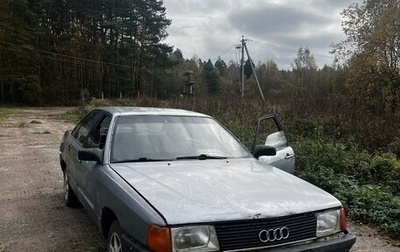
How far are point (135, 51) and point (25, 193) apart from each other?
4874 centimetres

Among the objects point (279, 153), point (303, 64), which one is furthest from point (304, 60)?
point (279, 153)

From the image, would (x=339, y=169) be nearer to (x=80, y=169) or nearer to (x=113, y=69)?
(x=80, y=169)

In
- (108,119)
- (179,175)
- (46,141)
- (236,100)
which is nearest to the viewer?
(179,175)

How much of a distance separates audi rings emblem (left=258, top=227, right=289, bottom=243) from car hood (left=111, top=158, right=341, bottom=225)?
11cm

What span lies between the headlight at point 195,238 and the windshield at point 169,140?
138cm

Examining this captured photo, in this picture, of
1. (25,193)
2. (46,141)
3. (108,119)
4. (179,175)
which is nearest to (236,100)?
(46,141)

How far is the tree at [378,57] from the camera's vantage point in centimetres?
2326

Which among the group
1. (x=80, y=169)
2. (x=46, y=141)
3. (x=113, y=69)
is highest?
(x=113, y=69)

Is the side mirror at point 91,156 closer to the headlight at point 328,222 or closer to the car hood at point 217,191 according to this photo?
the car hood at point 217,191

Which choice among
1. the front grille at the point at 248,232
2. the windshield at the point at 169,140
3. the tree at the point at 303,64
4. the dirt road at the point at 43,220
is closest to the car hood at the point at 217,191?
the front grille at the point at 248,232

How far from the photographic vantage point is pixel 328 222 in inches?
112

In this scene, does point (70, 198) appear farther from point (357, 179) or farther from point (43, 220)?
point (357, 179)

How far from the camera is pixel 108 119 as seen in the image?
4.28 m

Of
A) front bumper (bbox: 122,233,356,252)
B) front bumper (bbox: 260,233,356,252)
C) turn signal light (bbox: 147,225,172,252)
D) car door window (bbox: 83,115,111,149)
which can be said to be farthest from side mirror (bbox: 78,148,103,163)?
front bumper (bbox: 260,233,356,252)
